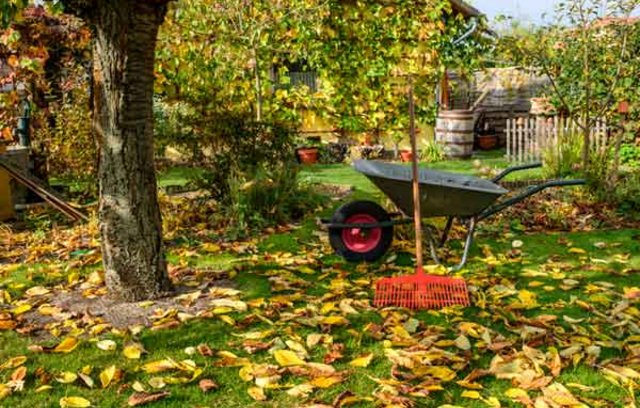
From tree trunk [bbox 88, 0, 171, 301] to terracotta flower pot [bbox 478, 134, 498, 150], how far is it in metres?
11.3

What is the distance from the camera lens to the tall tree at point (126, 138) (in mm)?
3424

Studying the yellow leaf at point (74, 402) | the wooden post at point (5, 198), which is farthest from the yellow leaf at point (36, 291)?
the wooden post at point (5, 198)

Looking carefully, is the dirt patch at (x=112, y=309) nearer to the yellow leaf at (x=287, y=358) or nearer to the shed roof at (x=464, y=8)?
the yellow leaf at (x=287, y=358)

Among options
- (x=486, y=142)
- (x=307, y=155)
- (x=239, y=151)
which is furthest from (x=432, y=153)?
(x=239, y=151)

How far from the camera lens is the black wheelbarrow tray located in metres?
→ 4.24

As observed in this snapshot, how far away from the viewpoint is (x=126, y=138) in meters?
3.53

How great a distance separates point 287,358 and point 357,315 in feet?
2.24

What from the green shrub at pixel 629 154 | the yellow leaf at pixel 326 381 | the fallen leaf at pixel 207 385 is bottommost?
the yellow leaf at pixel 326 381

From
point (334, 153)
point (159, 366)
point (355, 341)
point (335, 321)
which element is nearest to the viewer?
point (159, 366)

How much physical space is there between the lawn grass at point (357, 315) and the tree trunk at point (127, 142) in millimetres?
482

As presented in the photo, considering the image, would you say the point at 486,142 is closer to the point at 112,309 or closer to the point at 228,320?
the point at 228,320

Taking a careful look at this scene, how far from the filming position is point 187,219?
233 inches

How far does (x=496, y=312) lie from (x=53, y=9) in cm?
304

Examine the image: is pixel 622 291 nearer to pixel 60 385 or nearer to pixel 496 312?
pixel 496 312
